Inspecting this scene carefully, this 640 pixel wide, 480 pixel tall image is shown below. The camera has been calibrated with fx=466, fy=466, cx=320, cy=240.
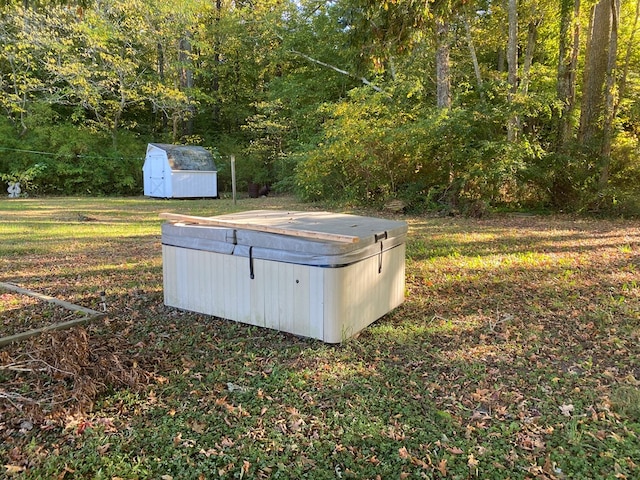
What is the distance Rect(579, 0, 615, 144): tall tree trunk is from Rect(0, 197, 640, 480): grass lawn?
6.82 meters

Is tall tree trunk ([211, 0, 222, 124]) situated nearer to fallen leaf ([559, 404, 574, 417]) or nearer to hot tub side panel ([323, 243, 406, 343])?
hot tub side panel ([323, 243, 406, 343])

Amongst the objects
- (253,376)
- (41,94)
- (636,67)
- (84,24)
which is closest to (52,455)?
(253,376)

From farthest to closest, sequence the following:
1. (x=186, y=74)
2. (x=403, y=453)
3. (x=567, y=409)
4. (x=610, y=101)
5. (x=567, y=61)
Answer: (x=186, y=74), (x=567, y=61), (x=610, y=101), (x=567, y=409), (x=403, y=453)

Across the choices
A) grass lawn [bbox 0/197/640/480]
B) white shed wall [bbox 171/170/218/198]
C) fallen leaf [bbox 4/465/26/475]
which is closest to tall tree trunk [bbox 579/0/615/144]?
grass lawn [bbox 0/197/640/480]

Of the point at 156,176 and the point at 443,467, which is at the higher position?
the point at 156,176

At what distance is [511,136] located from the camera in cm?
1072

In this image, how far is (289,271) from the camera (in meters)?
3.39

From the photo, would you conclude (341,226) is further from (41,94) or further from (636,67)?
(41,94)

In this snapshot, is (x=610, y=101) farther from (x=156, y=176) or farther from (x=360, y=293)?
(x=156, y=176)

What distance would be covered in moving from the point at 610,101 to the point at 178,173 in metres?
14.1

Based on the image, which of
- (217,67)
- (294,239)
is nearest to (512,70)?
(294,239)

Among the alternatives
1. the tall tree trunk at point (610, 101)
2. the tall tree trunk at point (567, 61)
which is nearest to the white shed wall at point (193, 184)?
the tall tree trunk at point (567, 61)

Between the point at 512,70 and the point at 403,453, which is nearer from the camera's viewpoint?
the point at 403,453

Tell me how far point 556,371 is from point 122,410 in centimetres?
263
